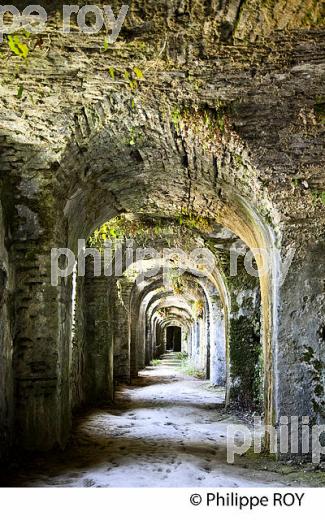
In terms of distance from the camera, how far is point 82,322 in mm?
10172

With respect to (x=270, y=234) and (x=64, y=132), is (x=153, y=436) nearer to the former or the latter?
(x=270, y=234)

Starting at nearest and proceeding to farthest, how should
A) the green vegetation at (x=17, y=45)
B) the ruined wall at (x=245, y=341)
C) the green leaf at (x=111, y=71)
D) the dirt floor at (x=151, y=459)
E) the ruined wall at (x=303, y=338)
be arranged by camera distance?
the green vegetation at (x=17, y=45) < the dirt floor at (x=151, y=459) < the green leaf at (x=111, y=71) < the ruined wall at (x=303, y=338) < the ruined wall at (x=245, y=341)

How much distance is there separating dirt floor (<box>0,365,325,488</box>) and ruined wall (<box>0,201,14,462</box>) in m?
0.37

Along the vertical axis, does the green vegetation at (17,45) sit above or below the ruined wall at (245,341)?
above

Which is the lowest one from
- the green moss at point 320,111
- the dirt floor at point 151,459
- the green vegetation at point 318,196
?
the dirt floor at point 151,459

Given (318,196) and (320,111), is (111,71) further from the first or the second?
(318,196)

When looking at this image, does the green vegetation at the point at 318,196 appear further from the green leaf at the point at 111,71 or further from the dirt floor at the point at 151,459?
the dirt floor at the point at 151,459

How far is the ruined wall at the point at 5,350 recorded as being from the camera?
523 centimetres

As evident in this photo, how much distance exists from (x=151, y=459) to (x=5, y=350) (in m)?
1.97

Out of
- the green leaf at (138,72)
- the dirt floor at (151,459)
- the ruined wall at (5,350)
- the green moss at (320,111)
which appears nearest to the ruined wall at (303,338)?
the dirt floor at (151,459)

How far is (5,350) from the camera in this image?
17.7ft

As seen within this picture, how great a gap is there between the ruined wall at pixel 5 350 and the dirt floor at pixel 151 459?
0.37m
